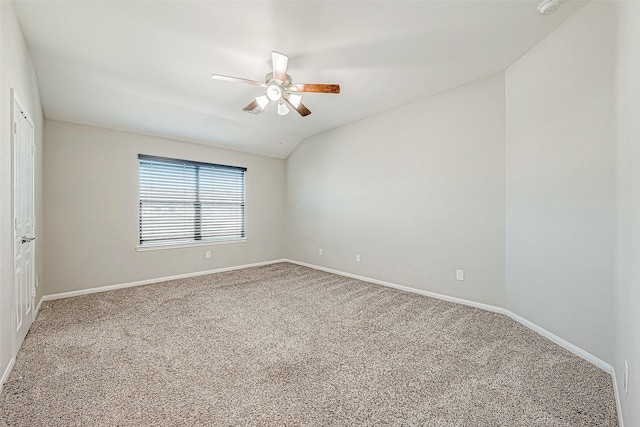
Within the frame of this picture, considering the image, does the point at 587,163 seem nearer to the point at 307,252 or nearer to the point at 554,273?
the point at 554,273

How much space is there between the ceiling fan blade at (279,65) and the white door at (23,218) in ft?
6.31

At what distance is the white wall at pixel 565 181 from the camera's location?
1992 millimetres

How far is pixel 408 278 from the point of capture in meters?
3.82

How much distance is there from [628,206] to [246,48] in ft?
9.70

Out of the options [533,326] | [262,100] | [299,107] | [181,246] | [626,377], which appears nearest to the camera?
[626,377]

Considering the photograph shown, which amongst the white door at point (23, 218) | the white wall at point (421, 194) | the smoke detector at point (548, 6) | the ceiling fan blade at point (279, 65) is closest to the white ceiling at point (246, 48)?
the smoke detector at point (548, 6)

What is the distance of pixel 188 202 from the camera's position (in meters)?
4.75

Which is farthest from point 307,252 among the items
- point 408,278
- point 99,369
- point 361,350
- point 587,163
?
point 587,163

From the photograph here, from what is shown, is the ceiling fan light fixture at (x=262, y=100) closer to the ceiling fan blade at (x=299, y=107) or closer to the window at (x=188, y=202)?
the ceiling fan blade at (x=299, y=107)

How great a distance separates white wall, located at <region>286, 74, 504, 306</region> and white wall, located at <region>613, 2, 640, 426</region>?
4.11 feet

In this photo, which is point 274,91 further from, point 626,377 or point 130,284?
point 130,284

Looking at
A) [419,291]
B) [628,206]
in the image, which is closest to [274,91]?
[628,206]

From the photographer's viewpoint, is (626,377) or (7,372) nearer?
(626,377)

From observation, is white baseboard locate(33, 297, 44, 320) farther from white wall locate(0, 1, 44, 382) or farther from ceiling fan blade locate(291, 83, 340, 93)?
ceiling fan blade locate(291, 83, 340, 93)
